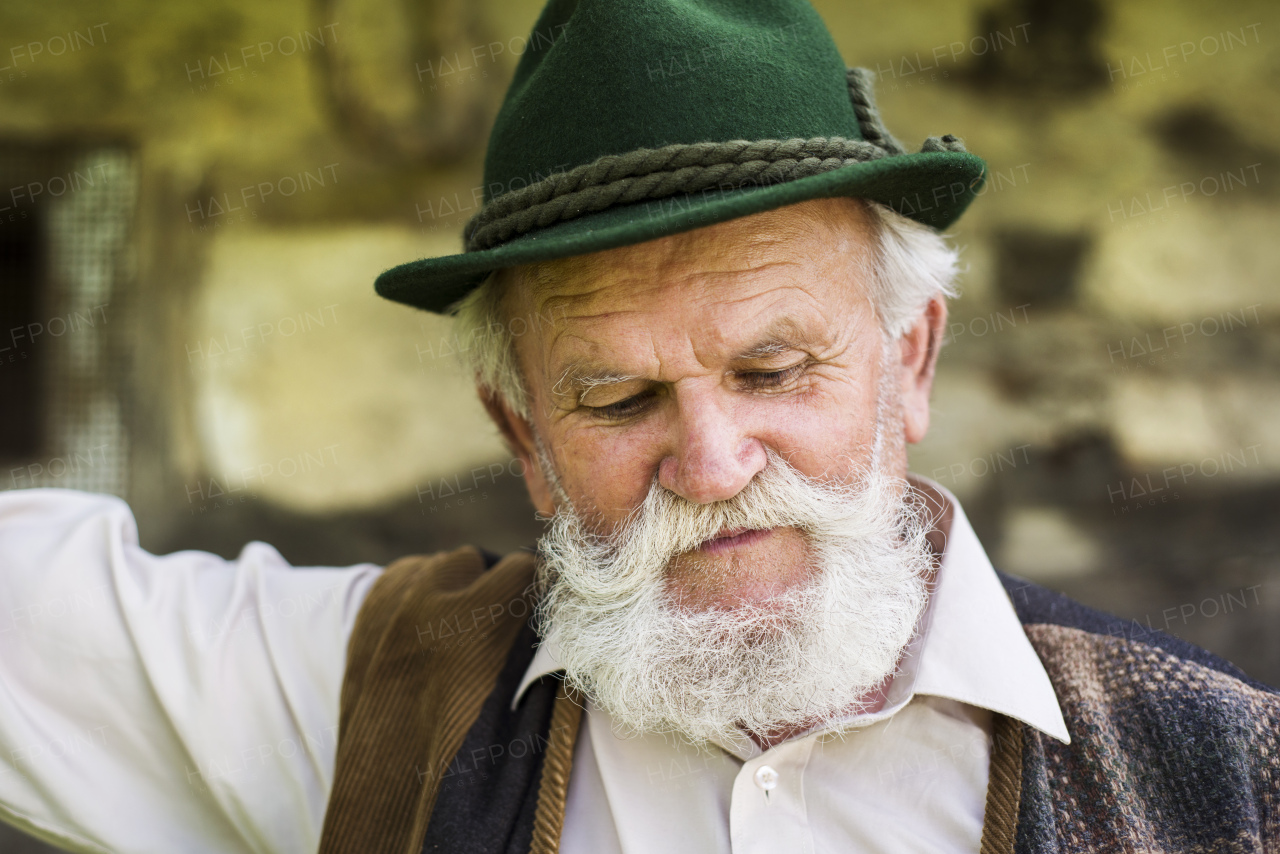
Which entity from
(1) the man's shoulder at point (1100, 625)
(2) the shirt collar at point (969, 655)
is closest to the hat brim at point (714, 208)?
Answer: (2) the shirt collar at point (969, 655)

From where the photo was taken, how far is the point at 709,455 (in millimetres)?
1343

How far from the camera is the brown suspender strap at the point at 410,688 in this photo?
157cm

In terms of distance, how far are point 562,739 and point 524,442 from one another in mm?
616

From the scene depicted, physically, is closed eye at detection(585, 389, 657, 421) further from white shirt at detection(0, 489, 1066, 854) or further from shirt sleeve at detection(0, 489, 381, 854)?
shirt sleeve at detection(0, 489, 381, 854)

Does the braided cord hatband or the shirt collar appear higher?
the braided cord hatband

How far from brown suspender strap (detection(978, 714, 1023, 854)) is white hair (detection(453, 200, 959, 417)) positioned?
A: 28.0 inches

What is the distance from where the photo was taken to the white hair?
1568mm

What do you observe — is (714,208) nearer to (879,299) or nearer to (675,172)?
(675,172)

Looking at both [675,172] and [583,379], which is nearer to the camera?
[675,172]

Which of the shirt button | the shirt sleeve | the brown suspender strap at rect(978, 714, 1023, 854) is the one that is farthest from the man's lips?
the shirt sleeve

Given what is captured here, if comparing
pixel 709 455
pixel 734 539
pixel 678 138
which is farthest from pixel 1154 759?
pixel 678 138

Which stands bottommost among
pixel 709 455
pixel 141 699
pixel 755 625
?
pixel 141 699

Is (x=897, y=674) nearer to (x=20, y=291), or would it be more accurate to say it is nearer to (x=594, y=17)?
(x=594, y=17)

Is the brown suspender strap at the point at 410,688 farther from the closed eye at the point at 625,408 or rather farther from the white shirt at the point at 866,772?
the closed eye at the point at 625,408
